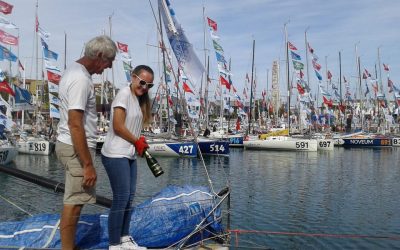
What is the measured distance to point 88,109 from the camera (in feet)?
12.1

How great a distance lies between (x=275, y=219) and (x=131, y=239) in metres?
6.68

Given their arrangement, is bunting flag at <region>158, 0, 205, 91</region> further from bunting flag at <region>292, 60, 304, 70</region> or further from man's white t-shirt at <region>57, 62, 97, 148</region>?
A: bunting flag at <region>292, 60, 304, 70</region>

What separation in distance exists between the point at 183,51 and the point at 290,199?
889 centimetres

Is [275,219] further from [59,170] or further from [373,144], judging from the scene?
[373,144]

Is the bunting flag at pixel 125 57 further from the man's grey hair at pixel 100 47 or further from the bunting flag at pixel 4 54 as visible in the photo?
the man's grey hair at pixel 100 47

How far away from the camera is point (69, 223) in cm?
374

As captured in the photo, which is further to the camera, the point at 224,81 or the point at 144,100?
the point at 224,81

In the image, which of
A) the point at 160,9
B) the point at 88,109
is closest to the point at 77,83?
the point at 88,109

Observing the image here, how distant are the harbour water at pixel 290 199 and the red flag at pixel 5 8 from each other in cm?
682

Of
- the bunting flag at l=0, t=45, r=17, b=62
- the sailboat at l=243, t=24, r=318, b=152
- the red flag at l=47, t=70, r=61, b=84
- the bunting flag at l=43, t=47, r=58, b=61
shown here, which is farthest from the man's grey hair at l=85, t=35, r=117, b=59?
the sailboat at l=243, t=24, r=318, b=152

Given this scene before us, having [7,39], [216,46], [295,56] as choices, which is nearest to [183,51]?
[7,39]

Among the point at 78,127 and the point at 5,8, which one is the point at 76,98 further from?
the point at 5,8

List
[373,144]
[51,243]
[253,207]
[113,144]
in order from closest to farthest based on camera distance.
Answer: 1. [113,144]
2. [51,243]
3. [253,207]
4. [373,144]

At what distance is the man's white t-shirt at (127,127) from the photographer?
153 inches
